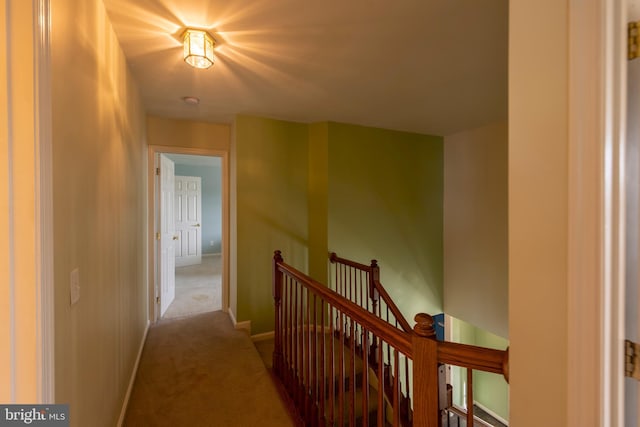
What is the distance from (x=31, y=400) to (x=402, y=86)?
2.65 m

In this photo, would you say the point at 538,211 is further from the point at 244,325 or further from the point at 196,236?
the point at 196,236

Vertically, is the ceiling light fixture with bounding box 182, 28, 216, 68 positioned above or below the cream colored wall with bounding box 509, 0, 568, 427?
above

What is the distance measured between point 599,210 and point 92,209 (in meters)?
1.80

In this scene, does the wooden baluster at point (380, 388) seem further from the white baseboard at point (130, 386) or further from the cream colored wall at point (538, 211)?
the white baseboard at point (130, 386)

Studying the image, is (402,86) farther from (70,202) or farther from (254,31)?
(70,202)

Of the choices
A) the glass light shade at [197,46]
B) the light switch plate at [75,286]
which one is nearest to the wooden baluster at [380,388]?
the light switch plate at [75,286]

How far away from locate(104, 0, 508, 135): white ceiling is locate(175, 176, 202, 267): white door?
330 cm

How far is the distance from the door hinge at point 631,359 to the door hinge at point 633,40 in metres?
0.70

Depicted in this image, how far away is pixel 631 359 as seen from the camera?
0.66 m

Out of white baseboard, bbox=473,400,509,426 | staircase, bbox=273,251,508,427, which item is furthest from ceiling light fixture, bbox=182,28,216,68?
white baseboard, bbox=473,400,509,426

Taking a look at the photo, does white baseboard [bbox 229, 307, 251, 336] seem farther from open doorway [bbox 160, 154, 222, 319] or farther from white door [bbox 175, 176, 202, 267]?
white door [bbox 175, 176, 202, 267]

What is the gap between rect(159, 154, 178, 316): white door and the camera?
322cm

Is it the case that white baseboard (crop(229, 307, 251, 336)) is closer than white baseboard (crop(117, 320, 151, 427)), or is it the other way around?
white baseboard (crop(117, 320, 151, 427))

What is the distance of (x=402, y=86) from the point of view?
228 cm
